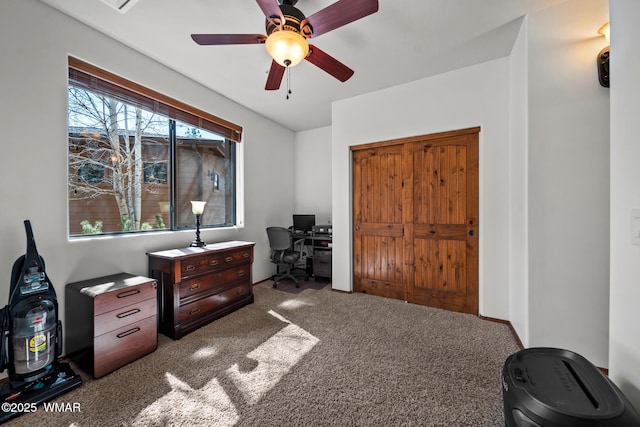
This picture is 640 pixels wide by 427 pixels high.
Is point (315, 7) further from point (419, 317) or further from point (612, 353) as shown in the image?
point (419, 317)

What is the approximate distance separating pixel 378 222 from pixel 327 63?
2177mm

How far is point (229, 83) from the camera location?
322 cm

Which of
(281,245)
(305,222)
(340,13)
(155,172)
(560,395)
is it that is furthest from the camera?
(305,222)

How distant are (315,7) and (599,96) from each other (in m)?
2.26

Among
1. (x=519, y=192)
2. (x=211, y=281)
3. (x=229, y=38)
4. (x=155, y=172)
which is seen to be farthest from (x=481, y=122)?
(x=155, y=172)

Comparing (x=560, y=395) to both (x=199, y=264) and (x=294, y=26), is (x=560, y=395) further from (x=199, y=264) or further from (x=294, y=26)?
(x=199, y=264)

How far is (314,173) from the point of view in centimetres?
496

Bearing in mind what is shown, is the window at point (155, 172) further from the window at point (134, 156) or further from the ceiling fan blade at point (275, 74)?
the ceiling fan blade at point (275, 74)

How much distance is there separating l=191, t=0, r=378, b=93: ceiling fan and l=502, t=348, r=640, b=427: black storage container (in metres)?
2.04

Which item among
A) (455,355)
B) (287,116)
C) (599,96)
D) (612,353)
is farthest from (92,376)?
(599,96)

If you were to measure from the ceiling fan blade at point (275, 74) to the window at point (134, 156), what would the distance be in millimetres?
1377

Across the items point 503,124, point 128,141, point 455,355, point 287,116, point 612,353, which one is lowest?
point 455,355

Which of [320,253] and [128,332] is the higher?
[320,253]

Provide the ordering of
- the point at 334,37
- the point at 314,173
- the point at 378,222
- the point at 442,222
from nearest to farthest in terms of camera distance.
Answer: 1. the point at 334,37
2. the point at 442,222
3. the point at 378,222
4. the point at 314,173
